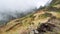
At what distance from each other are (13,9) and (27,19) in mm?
741

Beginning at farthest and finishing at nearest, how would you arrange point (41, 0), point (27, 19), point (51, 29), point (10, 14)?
point (41, 0) → point (10, 14) → point (27, 19) → point (51, 29)

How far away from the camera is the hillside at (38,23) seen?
4238mm

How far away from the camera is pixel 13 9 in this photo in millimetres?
5172

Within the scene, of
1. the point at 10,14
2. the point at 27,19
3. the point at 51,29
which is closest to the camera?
the point at 51,29

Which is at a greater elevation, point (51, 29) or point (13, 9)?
point (13, 9)

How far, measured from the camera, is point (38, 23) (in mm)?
4367

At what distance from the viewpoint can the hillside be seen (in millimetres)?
4238

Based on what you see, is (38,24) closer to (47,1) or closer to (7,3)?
(47,1)

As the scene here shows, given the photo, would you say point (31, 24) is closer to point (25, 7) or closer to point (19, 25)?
point (19, 25)

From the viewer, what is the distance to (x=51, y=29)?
4.20 m

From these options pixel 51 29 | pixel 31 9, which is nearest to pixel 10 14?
pixel 31 9

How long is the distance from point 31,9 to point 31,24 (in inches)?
31.2

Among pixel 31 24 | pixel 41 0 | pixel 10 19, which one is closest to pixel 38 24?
pixel 31 24

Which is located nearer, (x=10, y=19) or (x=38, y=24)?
(x=38, y=24)
